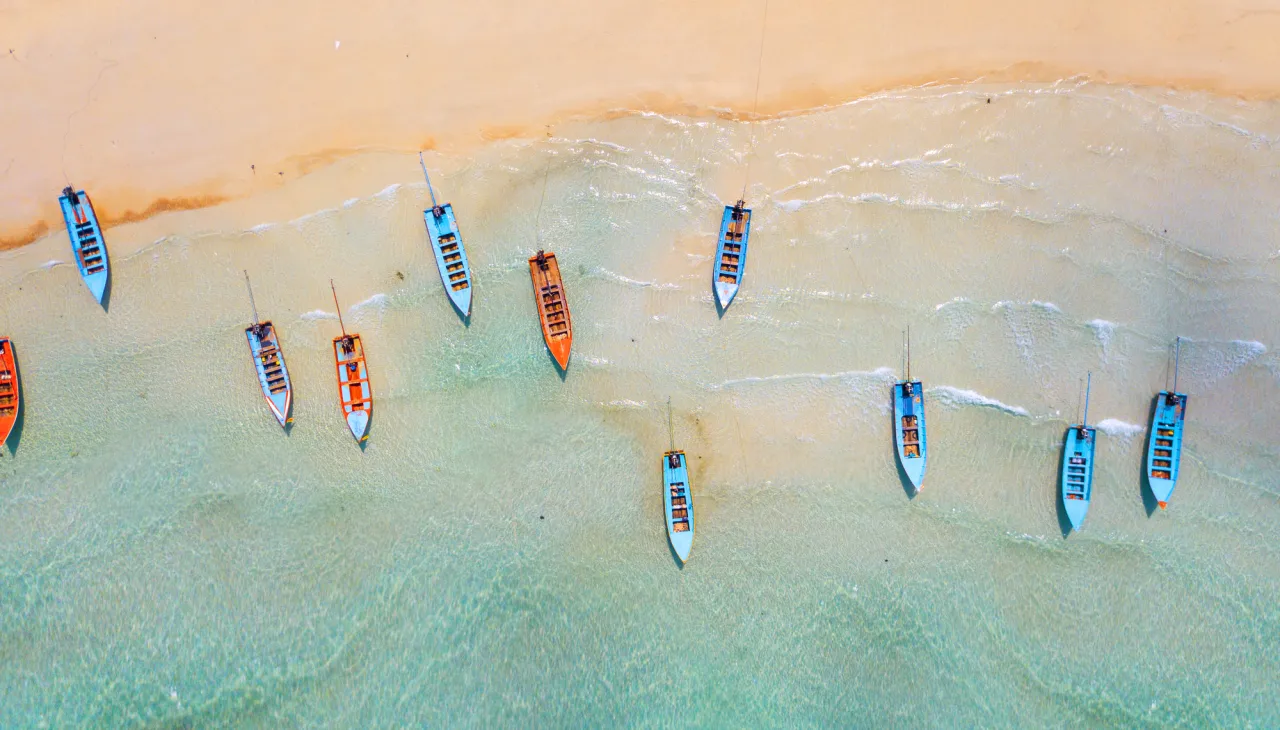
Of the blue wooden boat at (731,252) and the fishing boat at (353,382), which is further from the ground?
the blue wooden boat at (731,252)

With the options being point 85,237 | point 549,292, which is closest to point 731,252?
point 549,292

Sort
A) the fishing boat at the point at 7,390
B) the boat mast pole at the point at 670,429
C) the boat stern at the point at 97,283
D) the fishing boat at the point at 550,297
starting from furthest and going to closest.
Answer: the boat mast pole at the point at 670,429, the fishing boat at the point at 550,297, the boat stern at the point at 97,283, the fishing boat at the point at 7,390

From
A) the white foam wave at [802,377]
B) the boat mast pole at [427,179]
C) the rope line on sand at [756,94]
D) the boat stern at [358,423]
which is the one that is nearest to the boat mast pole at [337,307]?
the boat stern at [358,423]

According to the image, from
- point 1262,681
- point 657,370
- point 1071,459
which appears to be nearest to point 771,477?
point 657,370

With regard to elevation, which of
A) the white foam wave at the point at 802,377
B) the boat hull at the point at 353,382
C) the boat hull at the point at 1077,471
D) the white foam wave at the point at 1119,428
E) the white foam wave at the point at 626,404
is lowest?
the boat hull at the point at 1077,471

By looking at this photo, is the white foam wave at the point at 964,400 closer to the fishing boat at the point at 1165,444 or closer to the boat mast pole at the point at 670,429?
the fishing boat at the point at 1165,444

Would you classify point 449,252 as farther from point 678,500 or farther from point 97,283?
point 97,283
